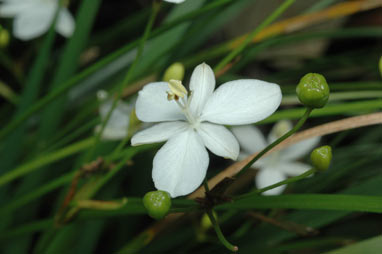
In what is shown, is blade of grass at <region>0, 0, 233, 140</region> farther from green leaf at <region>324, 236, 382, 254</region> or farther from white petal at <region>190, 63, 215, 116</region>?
green leaf at <region>324, 236, 382, 254</region>

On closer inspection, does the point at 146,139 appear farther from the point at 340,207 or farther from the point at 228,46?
the point at 228,46

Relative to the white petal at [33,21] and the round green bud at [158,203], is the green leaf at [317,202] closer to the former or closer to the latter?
the round green bud at [158,203]

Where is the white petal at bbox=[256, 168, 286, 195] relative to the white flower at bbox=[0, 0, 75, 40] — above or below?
below

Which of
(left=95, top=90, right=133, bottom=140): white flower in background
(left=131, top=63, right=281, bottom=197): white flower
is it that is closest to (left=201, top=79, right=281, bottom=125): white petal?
(left=131, top=63, right=281, bottom=197): white flower

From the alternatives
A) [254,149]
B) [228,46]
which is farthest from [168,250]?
[228,46]

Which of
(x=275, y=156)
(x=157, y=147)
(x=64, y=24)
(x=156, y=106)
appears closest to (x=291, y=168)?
(x=275, y=156)

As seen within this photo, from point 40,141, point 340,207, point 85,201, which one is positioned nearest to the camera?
point 340,207
